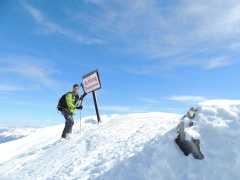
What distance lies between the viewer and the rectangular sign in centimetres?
1587

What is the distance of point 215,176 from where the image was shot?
21.5 feet

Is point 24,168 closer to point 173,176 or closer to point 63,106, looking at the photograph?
point 63,106

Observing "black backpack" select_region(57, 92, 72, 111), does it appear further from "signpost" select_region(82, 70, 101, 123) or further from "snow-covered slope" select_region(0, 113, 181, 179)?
"signpost" select_region(82, 70, 101, 123)

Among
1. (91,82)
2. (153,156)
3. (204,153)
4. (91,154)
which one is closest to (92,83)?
(91,82)

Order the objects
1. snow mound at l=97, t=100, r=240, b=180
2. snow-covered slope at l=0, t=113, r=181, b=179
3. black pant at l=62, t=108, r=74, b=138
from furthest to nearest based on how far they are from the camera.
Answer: black pant at l=62, t=108, r=74, b=138 → snow-covered slope at l=0, t=113, r=181, b=179 → snow mound at l=97, t=100, r=240, b=180

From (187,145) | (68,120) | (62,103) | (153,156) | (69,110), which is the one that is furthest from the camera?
(62,103)

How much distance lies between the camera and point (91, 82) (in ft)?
Result: 52.7

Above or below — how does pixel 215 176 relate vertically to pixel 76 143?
below

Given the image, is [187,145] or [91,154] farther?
[91,154]

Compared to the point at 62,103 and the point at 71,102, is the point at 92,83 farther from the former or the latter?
the point at 62,103

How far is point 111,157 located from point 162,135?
1.75 metres

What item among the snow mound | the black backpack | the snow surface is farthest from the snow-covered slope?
→ the black backpack

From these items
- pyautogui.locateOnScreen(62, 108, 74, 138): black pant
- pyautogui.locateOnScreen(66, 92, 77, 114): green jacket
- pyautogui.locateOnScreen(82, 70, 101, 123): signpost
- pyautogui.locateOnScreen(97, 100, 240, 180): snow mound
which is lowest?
pyautogui.locateOnScreen(97, 100, 240, 180): snow mound

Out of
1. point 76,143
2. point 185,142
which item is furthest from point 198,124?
point 76,143
